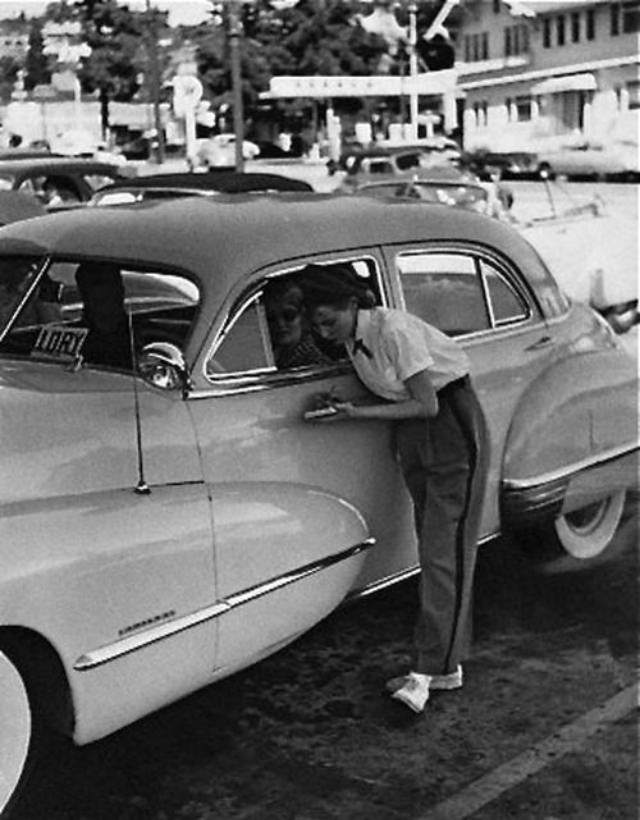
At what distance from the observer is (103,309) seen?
402 centimetres

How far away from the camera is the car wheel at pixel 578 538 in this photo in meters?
5.15

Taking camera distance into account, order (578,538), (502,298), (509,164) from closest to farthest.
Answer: (502,298), (578,538), (509,164)

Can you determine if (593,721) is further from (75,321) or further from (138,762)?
(75,321)

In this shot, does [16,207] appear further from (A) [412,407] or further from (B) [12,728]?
(B) [12,728]

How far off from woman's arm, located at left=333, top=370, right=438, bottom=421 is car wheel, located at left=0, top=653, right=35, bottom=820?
124cm

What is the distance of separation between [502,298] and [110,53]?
39991 mm

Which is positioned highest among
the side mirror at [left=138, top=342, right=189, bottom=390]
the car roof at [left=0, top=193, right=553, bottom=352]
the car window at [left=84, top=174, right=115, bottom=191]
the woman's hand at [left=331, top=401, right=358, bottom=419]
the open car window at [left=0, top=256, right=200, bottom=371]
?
the car roof at [left=0, top=193, right=553, bottom=352]

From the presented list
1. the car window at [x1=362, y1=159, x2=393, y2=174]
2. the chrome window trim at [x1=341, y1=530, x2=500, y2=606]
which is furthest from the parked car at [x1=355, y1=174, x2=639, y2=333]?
the car window at [x1=362, y1=159, x2=393, y2=174]

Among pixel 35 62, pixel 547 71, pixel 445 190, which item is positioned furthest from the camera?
pixel 547 71

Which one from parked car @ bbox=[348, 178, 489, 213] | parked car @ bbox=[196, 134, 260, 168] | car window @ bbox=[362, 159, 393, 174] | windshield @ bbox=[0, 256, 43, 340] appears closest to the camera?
windshield @ bbox=[0, 256, 43, 340]

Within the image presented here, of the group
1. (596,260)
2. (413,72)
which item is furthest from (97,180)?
(413,72)

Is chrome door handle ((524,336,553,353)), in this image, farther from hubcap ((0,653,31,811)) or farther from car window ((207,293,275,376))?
hubcap ((0,653,31,811))

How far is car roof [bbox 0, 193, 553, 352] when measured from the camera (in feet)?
12.7

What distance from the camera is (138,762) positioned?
365 cm
